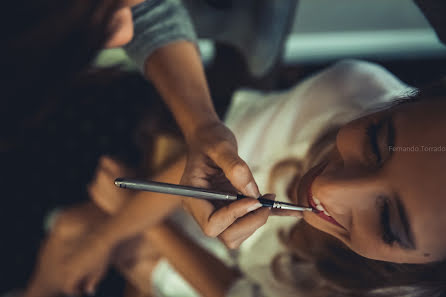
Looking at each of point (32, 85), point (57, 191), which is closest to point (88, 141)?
point (57, 191)

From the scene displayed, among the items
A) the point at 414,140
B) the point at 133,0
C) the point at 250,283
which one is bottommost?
the point at 250,283

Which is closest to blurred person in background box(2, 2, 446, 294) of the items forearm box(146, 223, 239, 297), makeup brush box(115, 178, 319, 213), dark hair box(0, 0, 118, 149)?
dark hair box(0, 0, 118, 149)

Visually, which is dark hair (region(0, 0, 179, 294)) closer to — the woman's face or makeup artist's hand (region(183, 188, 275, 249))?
makeup artist's hand (region(183, 188, 275, 249))

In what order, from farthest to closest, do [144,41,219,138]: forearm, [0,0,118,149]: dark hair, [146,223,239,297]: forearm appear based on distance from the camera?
[146,223,239,297]: forearm → [144,41,219,138]: forearm → [0,0,118,149]: dark hair

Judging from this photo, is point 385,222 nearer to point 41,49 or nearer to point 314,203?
point 314,203

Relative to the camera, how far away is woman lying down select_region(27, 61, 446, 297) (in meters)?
0.40

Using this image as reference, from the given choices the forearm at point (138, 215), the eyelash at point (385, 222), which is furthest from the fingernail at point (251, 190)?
the forearm at point (138, 215)

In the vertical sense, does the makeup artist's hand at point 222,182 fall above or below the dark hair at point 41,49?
below

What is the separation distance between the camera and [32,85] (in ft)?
0.96

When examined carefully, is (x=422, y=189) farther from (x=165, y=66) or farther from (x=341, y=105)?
(x=165, y=66)

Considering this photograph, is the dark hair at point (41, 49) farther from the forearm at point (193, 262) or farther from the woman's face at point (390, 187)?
the forearm at point (193, 262)

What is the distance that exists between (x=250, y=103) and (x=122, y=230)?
0.42 metres

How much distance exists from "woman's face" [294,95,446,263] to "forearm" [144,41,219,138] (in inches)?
8.5

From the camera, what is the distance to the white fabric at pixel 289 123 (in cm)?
65
